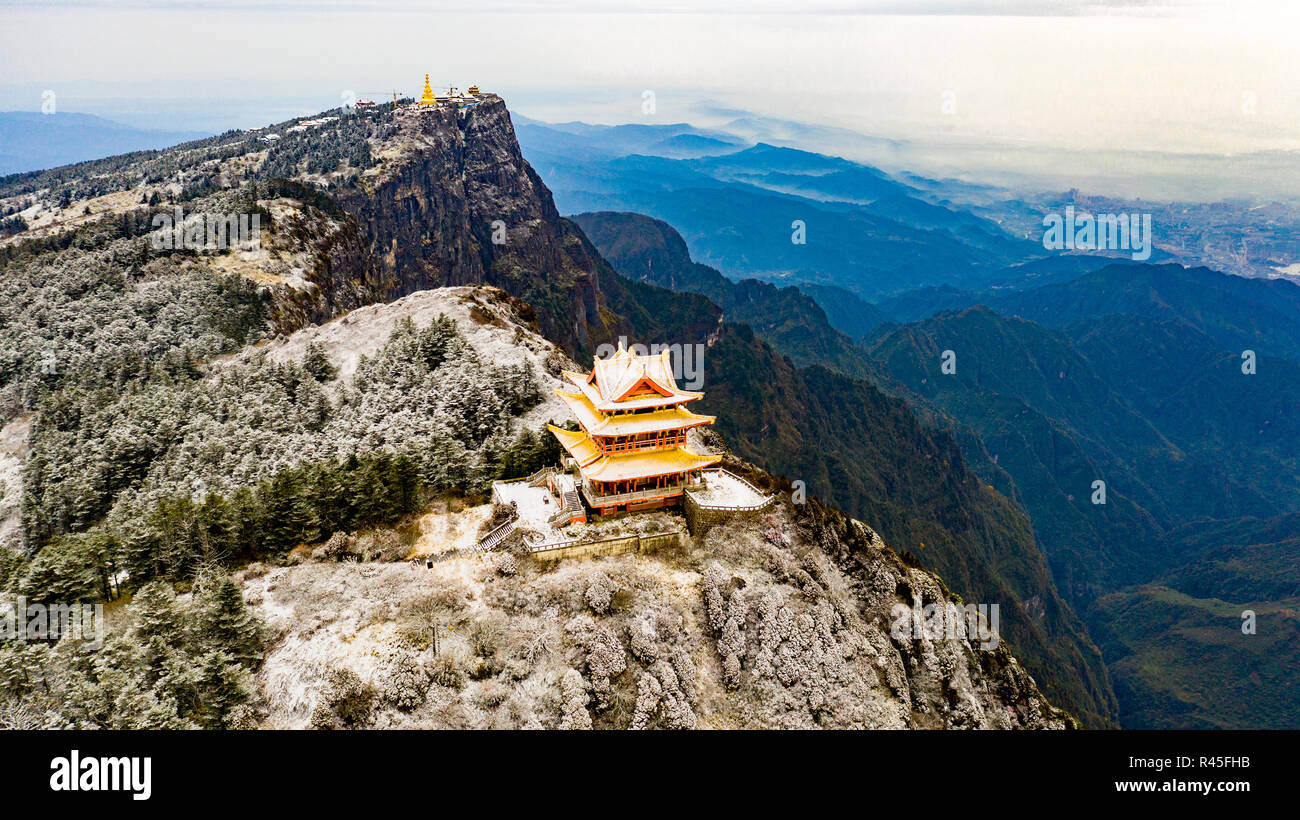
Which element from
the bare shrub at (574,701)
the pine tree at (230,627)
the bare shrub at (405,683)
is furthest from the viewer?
Answer: the pine tree at (230,627)

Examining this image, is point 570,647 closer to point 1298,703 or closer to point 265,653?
point 265,653

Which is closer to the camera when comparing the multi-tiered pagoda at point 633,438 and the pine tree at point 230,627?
the pine tree at point 230,627

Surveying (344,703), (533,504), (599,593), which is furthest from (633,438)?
(344,703)

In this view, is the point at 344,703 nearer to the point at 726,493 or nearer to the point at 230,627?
the point at 230,627

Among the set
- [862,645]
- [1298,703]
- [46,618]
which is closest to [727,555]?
[862,645]

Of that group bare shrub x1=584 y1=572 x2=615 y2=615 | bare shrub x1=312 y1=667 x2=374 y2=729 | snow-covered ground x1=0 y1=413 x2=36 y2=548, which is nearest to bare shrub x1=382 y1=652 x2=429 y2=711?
bare shrub x1=312 y1=667 x2=374 y2=729

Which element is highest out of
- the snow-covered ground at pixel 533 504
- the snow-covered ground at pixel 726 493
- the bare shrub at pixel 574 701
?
the snow-covered ground at pixel 726 493

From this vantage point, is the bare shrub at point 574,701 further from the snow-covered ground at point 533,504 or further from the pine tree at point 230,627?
the pine tree at point 230,627

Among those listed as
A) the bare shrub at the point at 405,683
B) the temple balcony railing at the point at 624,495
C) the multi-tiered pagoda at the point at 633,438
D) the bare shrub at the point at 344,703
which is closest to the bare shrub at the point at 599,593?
the temple balcony railing at the point at 624,495

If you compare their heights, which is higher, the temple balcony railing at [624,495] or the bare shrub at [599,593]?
the temple balcony railing at [624,495]
